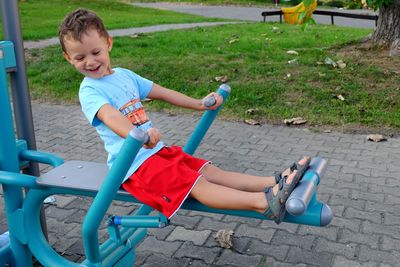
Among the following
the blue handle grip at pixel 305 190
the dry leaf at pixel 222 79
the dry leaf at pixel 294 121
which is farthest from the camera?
the dry leaf at pixel 222 79

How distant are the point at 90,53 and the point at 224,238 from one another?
1317mm

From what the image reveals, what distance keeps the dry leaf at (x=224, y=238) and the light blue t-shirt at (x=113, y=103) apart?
0.83m

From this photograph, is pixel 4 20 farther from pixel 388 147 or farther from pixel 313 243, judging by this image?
pixel 388 147

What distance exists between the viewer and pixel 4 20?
253 centimetres

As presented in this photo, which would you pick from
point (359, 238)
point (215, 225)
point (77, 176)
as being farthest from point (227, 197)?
point (359, 238)

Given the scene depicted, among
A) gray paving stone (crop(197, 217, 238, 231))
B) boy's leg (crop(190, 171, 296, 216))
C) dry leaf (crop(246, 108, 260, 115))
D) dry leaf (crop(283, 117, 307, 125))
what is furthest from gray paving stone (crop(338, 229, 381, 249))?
dry leaf (crop(246, 108, 260, 115))

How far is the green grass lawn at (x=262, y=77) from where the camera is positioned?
18.1 ft

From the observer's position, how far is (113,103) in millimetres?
2393

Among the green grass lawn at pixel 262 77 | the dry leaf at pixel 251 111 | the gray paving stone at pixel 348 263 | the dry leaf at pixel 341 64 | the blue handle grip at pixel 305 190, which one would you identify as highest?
the blue handle grip at pixel 305 190

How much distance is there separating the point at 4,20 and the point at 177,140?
250 cm

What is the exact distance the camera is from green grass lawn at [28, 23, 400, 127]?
5504 mm

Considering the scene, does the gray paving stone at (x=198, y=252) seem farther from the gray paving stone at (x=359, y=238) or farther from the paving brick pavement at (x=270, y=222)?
the gray paving stone at (x=359, y=238)

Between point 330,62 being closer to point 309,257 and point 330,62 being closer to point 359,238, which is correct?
point 359,238

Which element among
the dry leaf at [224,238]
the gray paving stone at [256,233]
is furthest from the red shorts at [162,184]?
the gray paving stone at [256,233]
